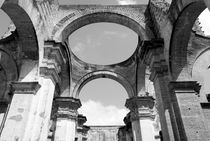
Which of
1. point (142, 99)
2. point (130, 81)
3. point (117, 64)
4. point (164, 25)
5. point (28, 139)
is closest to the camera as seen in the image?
point (28, 139)

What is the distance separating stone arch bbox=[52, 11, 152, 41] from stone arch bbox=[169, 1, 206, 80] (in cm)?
148

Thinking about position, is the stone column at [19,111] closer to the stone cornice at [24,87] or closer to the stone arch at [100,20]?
the stone cornice at [24,87]

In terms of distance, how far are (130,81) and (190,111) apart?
578 centimetres

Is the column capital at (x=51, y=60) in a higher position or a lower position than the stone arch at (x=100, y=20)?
lower

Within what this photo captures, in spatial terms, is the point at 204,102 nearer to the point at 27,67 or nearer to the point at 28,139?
the point at 28,139

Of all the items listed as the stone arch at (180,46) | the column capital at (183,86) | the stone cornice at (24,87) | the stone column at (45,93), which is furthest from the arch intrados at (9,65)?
the stone arch at (180,46)

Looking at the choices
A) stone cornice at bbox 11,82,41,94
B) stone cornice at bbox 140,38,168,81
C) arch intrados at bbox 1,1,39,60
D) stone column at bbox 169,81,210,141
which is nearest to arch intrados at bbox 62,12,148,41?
stone cornice at bbox 140,38,168,81

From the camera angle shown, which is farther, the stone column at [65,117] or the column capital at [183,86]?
the stone column at [65,117]

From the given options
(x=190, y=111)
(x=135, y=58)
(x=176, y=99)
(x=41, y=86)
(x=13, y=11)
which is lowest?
(x=190, y=111)

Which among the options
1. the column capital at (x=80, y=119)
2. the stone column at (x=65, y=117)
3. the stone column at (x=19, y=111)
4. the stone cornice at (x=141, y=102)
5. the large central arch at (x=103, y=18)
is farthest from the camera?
the column capital at (x=80, y=119)

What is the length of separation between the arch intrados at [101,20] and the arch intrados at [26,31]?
1.69 m

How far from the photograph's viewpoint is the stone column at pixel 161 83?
500 cm

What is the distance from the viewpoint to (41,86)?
5473mm

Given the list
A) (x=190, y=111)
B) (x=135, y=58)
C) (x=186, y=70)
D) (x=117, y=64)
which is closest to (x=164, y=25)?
(x=186, y=70)
